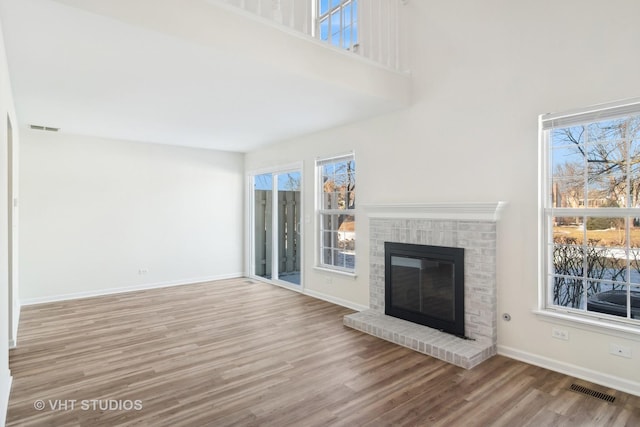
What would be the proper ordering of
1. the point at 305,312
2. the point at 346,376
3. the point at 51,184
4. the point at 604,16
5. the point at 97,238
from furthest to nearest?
the point at 97,238, the point at 51,184, the point at 305,312, the point at 346,376, the point at 604,16

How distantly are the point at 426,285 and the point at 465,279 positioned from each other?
0.45 m

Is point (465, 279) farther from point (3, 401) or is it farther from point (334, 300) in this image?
point (3, 401)

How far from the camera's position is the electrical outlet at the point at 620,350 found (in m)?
2.73

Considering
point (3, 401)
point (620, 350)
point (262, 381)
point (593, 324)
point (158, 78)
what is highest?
point (158, 78)

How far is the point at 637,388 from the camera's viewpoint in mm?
2684

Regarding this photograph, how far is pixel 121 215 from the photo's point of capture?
6.02 metres

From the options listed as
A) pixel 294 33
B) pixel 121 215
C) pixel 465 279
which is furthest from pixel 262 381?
pixel 121 215

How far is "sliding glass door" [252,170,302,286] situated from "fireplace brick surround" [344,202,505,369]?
8.11 ft

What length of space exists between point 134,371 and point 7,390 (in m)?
0.83

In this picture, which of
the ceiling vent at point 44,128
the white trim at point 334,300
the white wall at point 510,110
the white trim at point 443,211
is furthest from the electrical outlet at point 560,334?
the ceiling vent at point 44,128

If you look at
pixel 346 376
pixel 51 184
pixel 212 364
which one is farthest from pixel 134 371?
pixel 51 184

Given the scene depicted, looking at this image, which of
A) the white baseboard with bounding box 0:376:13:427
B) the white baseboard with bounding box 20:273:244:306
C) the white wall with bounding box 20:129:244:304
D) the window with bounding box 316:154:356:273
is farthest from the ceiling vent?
the white baseboard with bounding box 0:376:13:427

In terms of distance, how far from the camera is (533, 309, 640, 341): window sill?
2713 millimetres

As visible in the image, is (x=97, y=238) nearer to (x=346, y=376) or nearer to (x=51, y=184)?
(x=51, y=184)
